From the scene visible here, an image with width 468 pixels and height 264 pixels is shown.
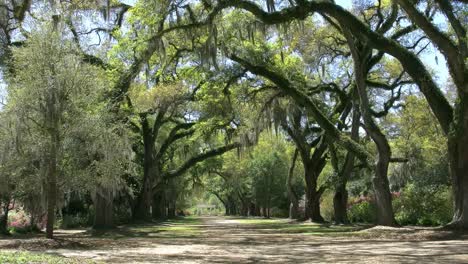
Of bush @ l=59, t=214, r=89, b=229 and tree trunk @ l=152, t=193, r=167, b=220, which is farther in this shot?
tree trunk @ l=152, t=193, r=167, b=220

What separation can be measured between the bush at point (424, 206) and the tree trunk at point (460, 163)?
862 cm

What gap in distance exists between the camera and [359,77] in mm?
20672

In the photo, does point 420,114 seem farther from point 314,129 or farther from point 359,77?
point 359,77

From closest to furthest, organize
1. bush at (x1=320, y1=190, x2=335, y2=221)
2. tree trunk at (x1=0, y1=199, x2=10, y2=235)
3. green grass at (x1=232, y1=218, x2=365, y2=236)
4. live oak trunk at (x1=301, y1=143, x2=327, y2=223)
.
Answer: green grass at (x1=232, y1=218, x2=365, y2=236)
tree trunk at (x1=0, y1=199, x2=10, y2=235)
live oak trunk at (x1=301, y1=143, x2=327, y2=223)
bush at (x1=320, y1=190, x2=335, y2=221)

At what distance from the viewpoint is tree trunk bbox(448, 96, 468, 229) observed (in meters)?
16.0

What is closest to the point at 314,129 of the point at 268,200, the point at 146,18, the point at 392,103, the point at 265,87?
the point at 392,103

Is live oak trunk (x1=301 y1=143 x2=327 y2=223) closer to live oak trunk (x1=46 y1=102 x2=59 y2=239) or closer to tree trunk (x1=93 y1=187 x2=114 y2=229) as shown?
tree trunk (x1=93 y1=187 x2=114 y2=229)

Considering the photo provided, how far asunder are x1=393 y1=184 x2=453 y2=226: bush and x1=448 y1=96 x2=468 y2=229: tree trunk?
340 inches

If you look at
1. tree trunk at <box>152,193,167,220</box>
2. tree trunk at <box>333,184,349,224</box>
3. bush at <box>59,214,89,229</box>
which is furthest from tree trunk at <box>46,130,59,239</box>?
tree trunk at <box>152,193,167,220</box>

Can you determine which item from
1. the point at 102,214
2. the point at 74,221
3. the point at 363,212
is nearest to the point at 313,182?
the point at 363,212

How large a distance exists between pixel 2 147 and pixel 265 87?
15.1 metres

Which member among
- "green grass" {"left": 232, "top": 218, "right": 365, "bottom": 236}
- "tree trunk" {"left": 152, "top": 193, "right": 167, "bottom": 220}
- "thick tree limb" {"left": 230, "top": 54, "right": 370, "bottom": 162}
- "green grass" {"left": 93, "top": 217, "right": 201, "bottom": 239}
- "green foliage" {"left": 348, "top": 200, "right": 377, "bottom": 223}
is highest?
"thick tree limb" {"left": 230, "top": 54, "right": 370, "bottom": 162}

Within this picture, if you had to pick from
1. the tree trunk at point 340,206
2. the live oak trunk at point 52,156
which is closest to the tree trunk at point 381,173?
the tree trunk at point 340,206

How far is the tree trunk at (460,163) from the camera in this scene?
52.5 feet
